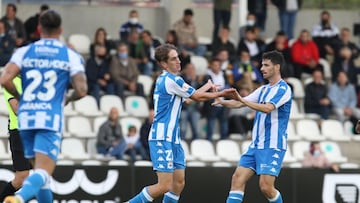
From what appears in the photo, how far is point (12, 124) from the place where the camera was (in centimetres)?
1423

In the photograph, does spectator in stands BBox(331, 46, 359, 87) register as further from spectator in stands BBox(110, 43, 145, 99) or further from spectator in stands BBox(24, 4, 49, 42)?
spectator in stands BBox(24, 4, 49, 42)

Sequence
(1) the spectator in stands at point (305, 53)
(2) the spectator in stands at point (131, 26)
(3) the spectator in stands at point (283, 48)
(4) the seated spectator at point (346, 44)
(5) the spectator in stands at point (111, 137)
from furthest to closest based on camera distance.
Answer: (4) the seated spectator at point (346, 44)
(1) the spectator in stands at point (305, 53)
(3) the spectator in stands at point (283, 48)
(2) the spectator in stands at point (131, 26)
(5) the spectator in stands at point (111, 137)

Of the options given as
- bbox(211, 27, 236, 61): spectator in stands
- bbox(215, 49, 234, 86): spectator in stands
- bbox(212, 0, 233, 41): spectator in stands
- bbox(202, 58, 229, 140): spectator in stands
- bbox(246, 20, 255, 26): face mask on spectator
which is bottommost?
bbox(202, 58, 229, 140): spectator in stands

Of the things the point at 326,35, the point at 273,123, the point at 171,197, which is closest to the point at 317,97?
the point at 326,35

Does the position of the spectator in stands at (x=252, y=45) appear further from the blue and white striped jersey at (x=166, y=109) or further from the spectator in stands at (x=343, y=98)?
the blue and white striped jersey at (x=166, y=109)

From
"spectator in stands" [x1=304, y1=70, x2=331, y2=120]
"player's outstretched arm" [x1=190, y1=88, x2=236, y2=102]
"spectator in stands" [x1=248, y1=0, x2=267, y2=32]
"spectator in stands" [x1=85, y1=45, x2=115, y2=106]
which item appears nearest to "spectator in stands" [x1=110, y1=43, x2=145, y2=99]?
"spectator in stands" [x1=85, y1=45, x2=115, y2=106]

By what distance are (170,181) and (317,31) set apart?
12389 millimetres

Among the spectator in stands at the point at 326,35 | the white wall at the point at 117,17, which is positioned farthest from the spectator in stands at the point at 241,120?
the white wall at the point at 117,17

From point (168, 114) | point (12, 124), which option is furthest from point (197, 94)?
point (12, 124)

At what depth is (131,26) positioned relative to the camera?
80.8ft

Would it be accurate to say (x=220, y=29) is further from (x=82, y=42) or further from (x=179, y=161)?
(x=179, y=161)

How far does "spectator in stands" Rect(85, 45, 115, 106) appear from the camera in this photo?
22.8m

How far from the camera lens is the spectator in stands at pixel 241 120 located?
23000 millimetres

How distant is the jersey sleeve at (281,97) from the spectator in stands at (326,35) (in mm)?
11490
